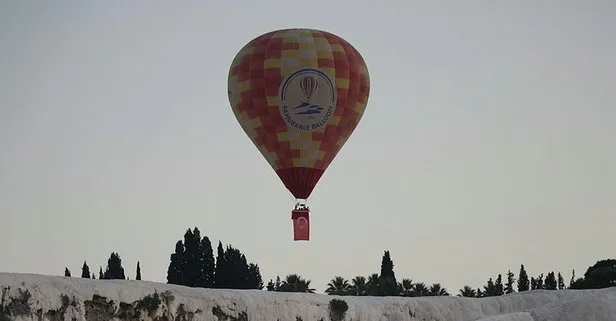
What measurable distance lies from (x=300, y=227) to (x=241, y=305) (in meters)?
5.06

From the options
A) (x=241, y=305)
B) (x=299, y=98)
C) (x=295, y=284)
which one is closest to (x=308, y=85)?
(x=299, y=98)

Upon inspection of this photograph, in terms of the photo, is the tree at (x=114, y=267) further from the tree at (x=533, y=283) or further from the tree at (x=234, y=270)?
the tree at (x=533, y=283)

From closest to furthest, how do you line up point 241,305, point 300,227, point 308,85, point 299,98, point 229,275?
point 300,227
point 241,305
point 308,85
point 299,98
point 229,275

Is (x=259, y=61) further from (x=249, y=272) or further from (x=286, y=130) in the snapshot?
(x=249, y=272)

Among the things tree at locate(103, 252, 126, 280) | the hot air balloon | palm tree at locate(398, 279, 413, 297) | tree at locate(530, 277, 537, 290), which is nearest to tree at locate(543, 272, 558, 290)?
tree at locate(530, 277, 537, 290)

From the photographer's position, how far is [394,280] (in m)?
106

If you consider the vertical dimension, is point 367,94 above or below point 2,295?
above

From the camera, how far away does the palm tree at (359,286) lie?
347ft

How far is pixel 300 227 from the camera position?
64.9m

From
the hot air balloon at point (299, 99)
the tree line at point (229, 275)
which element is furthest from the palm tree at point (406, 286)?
the hot air balloon at point (299, 99)

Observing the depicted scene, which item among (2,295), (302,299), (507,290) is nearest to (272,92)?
(302,299)

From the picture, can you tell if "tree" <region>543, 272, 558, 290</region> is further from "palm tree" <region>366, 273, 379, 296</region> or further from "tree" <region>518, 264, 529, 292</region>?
"palm tree" <region>366, 273, 379, 296</region>

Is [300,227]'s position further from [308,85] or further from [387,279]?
[387,279]

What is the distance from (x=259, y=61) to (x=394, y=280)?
43.2 meters
